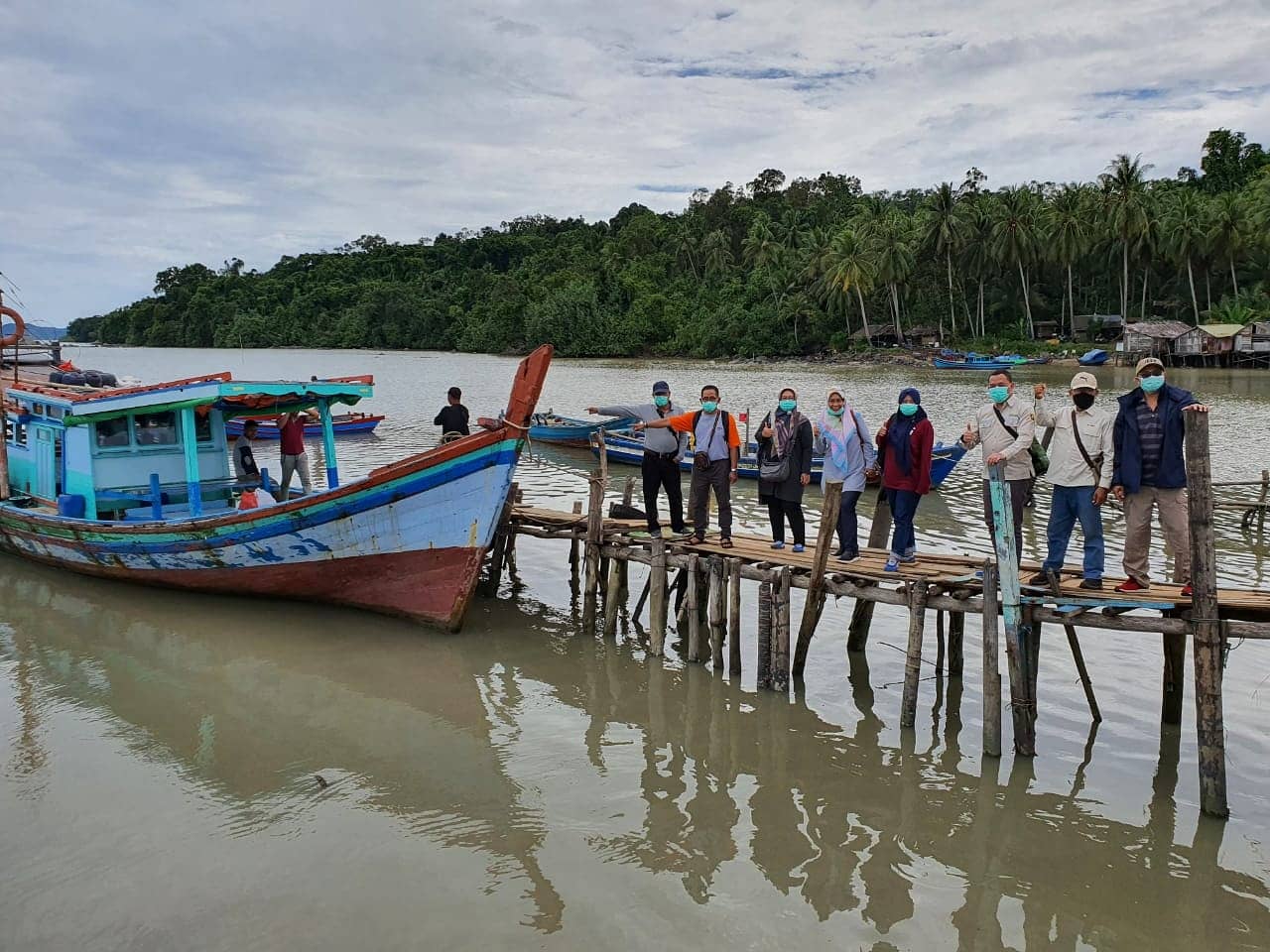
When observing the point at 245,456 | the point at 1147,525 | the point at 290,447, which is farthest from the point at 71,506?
the point at 1147,525

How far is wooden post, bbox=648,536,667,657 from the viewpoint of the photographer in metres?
9.66

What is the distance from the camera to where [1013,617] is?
7250 mm

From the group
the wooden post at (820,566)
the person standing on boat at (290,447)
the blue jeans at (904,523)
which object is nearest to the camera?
the wooden post at (820,566)

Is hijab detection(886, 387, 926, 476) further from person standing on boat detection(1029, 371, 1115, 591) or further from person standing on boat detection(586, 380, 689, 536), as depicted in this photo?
person standing on boat detection(586, 380, 689, 536)

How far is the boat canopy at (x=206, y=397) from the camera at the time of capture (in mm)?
11172

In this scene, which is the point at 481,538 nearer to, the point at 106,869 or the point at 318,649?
the point at 318,649

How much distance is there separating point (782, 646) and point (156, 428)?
28.6 ft

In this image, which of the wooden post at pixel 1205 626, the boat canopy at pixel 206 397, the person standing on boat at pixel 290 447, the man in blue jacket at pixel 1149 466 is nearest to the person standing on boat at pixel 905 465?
the man in blue jacket at pixel 1149 466

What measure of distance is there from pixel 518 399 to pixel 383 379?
56.7 meters

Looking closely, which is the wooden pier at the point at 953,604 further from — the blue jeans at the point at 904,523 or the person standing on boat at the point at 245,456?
the person standing on boat at the point at 245,456

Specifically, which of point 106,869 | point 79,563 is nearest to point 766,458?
point 106,869

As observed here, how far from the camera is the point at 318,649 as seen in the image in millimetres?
10305

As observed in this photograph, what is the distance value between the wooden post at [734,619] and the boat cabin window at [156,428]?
25.5 feet

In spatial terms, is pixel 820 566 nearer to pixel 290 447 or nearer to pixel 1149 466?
pixel 1149 466
